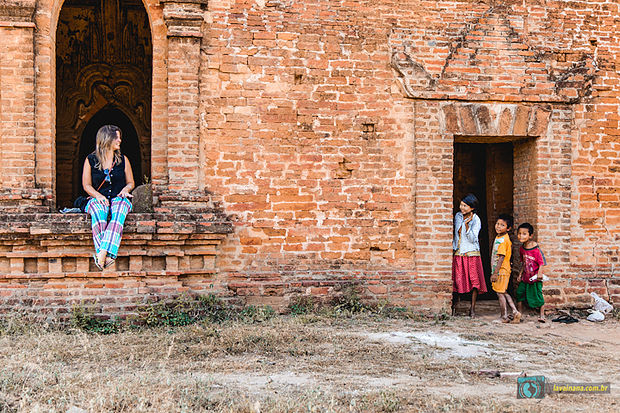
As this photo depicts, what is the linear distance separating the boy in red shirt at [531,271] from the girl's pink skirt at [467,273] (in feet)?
Result: 1.90

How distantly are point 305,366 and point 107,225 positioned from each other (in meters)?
3.05

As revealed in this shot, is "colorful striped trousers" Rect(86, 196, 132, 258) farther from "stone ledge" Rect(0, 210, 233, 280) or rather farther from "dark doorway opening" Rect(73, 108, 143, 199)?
"dark doorway opening" Rect(73, 108, 143, 199)

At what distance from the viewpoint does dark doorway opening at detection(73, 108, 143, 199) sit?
1019cm

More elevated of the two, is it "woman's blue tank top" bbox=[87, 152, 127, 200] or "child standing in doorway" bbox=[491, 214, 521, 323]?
"woman's blue tank top" bbox=[87, 152, 127, 200]

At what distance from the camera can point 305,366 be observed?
4910 millimetres

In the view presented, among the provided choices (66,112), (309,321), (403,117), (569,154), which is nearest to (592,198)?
(569,154)

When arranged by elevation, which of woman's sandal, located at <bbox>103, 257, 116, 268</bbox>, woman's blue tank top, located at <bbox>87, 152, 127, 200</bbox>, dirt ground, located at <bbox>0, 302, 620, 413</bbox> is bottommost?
dirt ground, located at <bbox>0, 302, 620, 413</bbox>

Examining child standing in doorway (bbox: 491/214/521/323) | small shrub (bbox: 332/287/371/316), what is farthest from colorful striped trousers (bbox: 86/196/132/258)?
child standing in doorway (bbox: 491/214/521/323)

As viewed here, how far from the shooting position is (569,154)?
25.7 ft

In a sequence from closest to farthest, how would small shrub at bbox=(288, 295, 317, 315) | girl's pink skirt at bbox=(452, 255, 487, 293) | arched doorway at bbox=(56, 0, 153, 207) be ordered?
small shrub at bbox=(288, 295, 317, 315), girl's pink skirt at bbox=(452, 255, 487, 293), arched doorway at bbox=(56, 0, 153, 207)

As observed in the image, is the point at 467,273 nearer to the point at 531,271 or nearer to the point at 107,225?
the point at 531,271

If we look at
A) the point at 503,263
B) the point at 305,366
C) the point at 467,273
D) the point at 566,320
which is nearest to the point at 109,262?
the point at 305,366

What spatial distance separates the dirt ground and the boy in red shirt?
57 centimetres

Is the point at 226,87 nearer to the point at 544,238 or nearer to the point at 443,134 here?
the point at 443,134
